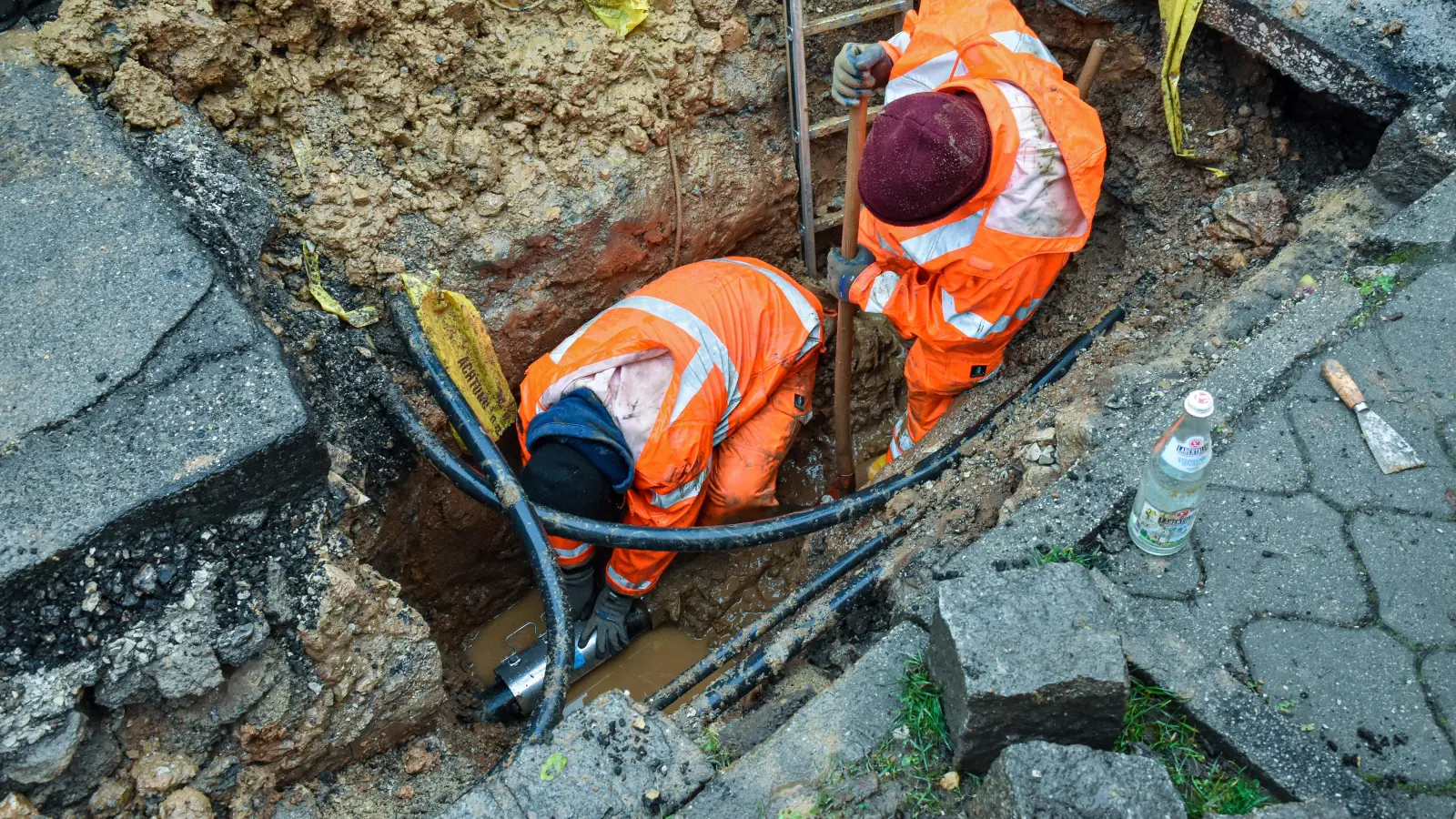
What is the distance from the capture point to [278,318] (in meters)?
2.82

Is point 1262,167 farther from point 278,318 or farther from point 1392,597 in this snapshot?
point 278,318

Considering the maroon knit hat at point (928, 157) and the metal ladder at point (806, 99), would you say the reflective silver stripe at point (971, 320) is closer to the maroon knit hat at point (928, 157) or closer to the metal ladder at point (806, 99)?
the maroon knit hat at point (928, 157)

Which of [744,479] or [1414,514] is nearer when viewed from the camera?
[1414,514]

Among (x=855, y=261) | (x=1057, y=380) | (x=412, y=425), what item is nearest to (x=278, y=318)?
(x=412, y=425)

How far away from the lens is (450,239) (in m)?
3.34

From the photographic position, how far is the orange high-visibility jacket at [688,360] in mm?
3176

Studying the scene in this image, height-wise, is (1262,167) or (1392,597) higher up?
(1262,167)

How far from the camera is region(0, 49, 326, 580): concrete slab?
7.29 feet

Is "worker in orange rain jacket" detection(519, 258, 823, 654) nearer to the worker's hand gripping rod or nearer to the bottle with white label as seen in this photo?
the worker's hand gripping rod

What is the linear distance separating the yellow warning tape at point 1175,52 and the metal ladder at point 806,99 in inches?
38.7

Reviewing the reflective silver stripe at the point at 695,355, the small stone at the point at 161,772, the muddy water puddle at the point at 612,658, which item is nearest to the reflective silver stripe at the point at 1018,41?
the reflective silver stripe at the point at 695,355

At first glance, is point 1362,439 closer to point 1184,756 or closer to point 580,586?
point 1184,756

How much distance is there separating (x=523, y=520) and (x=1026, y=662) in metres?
1.59

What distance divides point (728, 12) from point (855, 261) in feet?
3.69
